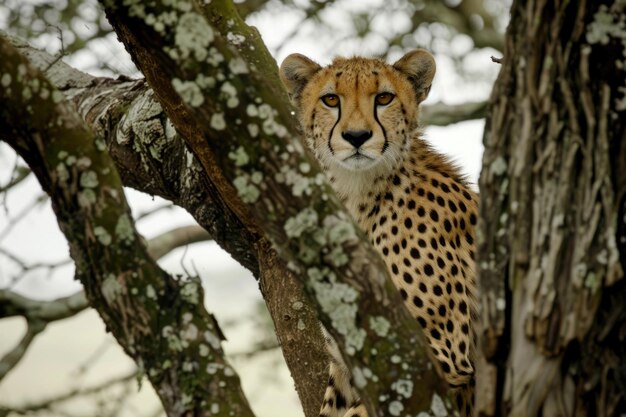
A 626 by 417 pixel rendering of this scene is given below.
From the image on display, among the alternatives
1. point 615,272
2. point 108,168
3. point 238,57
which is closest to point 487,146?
point 615,272

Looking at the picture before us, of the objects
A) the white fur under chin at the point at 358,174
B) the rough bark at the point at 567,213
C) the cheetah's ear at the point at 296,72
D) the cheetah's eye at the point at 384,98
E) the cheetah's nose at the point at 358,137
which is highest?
the cheetah's ear at the point at 296,72

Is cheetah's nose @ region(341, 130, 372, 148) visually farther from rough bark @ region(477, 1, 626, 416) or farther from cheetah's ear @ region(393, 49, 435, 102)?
rough bark @ region(477, 1, 626, 416)

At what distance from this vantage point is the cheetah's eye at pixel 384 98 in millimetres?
4043

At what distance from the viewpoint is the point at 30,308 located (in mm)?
5242

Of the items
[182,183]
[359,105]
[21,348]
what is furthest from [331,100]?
[21,348]

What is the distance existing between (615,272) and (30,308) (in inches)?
151

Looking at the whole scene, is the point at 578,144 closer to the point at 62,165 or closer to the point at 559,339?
the point at 559,339

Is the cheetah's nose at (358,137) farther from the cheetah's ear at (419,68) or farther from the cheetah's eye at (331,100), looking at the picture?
the cheetah's ear at (419,68)

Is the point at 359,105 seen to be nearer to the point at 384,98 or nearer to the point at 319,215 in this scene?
the point at 384,98

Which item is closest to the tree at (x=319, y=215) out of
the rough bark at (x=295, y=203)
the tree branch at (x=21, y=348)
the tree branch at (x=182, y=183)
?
the rough bark at (x=295, y=203)

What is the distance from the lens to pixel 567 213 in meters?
2.05

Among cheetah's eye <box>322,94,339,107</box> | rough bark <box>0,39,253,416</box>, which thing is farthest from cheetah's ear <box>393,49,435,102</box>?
rough bark <box>0,39,253,416</box>

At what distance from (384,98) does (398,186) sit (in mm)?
358

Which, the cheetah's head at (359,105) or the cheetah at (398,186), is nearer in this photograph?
the cheetah at (398,186)
